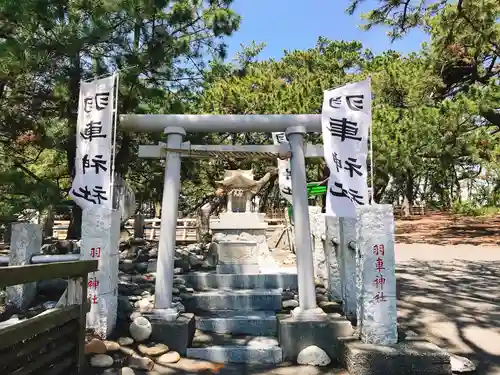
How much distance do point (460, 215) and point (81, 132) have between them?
24331 mm

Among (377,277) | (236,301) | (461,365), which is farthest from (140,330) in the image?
(461,365)

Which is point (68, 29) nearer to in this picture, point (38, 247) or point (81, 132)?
point (81, 132)

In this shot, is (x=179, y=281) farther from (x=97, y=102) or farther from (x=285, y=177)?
(x=97, y=102)

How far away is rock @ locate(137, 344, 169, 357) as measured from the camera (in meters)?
4.21

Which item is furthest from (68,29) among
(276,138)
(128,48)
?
(276,138)

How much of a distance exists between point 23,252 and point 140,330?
1719 millimetres

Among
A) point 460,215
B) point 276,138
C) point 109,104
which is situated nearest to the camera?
point 109,104

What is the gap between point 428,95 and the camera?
1400 centimetres

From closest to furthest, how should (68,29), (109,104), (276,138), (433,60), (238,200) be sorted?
(109,104) < (68,29) < (276,138) < (238,200) < (433,60)

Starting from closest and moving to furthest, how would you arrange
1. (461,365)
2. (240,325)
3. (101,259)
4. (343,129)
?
(461,365) < (101,259) < (343,129) < (240,325)

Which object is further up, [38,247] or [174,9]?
[174,9]

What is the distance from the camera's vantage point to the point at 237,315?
19.0 feet

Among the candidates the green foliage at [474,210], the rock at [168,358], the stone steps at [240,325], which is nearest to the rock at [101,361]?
the rock at [168,358]

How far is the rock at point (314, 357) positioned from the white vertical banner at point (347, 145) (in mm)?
1511
